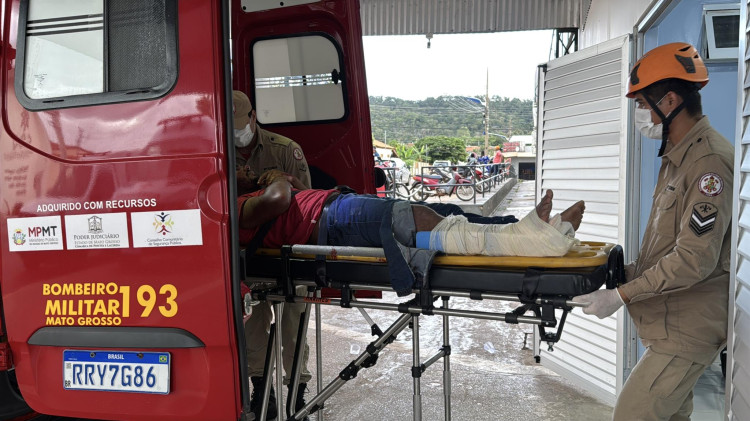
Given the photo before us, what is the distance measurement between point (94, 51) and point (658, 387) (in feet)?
7.52

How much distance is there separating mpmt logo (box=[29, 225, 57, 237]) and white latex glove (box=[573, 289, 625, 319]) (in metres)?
1.84

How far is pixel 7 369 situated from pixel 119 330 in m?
0.52

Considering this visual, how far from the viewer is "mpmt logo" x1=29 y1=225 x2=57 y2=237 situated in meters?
2.23

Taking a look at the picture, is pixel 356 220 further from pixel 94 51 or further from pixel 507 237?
pixel 94 51

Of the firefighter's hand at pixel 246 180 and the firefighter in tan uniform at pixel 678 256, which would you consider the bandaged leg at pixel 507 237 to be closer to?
the firefighter in tan uniform at pixel 678 256

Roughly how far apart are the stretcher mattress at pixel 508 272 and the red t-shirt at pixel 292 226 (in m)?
0.17

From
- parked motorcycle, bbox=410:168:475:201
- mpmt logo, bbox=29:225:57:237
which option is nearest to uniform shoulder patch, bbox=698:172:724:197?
mpmt logo, bbox=29:225:57:237

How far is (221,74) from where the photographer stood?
2.12m

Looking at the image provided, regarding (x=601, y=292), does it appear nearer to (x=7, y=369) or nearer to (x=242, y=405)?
→ (x=242, y=405)

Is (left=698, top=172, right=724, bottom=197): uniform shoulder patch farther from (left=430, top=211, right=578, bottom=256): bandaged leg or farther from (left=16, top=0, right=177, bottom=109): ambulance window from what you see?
(left=16, top=0, right=177, bottom=109): ambulance window

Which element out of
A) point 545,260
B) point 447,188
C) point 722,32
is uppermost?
point 722,32

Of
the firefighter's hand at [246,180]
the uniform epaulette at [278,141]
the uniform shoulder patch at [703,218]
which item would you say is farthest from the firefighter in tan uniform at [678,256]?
the uniform epaulette at [278,141]

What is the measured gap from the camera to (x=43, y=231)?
88.4 inches

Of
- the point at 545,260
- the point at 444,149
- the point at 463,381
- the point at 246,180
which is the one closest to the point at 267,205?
the point at 246,180
